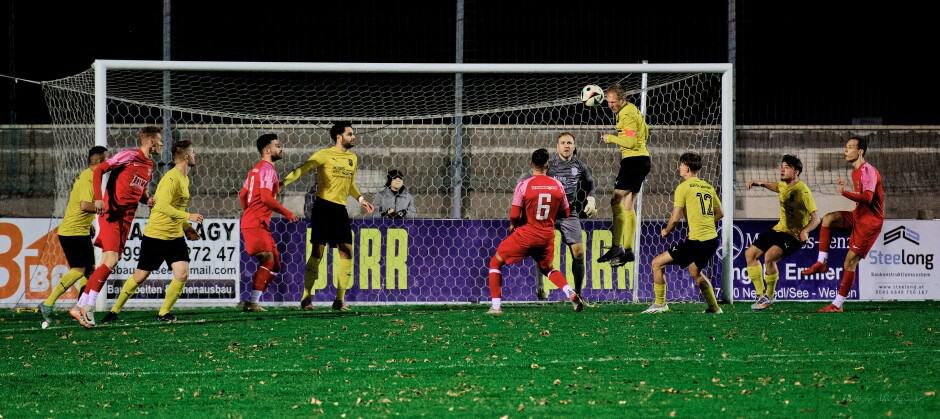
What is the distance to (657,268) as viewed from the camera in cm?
1179

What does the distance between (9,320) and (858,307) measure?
8915 mm

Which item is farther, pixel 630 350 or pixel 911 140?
pixel 911 140

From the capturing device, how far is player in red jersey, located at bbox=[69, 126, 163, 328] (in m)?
10.9

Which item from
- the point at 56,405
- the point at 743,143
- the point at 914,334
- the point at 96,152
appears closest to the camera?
the point at 56,405

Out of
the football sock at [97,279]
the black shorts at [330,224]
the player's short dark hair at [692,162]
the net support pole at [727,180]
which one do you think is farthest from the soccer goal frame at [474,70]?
the football sock at [97,279]

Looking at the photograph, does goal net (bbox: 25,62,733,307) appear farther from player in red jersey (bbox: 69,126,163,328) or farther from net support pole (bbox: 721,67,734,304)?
player in red jersey (bbox: 69,126,163,328)

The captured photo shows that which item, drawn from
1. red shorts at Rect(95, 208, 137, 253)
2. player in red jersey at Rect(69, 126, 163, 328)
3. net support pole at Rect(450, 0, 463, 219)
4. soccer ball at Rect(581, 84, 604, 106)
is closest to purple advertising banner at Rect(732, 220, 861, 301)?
soccer ball at Rect(581, 84, 604, 106)

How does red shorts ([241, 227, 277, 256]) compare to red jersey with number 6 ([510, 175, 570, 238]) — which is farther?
red shorts ([241, 227, 277, 256])

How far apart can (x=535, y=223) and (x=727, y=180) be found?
3.23 metres

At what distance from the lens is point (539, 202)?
1152 cm

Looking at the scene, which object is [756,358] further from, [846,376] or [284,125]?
[284,125]

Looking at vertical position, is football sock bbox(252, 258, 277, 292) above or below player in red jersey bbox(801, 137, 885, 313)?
below

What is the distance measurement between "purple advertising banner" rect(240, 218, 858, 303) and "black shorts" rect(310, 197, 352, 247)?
168 centimetres

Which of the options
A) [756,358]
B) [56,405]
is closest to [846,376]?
[756,358]
